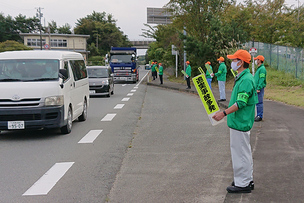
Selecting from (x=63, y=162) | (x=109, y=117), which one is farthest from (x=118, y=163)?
(x=109, y=117)

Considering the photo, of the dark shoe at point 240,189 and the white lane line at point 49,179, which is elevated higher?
the dark shoe at point 240,189

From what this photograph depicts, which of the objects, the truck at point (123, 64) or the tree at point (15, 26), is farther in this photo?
the tree at point (15, 26)

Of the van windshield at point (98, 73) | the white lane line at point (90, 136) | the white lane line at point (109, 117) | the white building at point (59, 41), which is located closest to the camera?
the white lane line at point (90, 136)

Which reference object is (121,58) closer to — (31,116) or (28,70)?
(28,70)

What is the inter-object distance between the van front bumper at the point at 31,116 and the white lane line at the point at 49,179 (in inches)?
89.3

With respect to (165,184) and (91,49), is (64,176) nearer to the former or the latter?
(165,184)

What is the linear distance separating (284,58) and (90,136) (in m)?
20.9

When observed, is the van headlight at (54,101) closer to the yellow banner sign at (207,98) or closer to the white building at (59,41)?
the yellow banner sign at (207,98)

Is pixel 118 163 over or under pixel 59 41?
under

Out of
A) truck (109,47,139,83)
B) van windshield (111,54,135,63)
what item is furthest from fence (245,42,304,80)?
van windshield (111,54,135,63)

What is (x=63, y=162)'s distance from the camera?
664cm

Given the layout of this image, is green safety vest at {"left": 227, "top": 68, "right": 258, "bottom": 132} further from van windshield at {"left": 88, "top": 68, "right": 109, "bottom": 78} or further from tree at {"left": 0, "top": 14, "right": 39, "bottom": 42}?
tree at {"left": 0, "top": 14, "right": 39, "bottom": 42}

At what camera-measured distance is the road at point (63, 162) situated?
16.4ft

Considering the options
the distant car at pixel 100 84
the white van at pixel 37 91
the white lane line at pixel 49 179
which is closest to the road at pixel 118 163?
the white lane line at pixel 49 179
